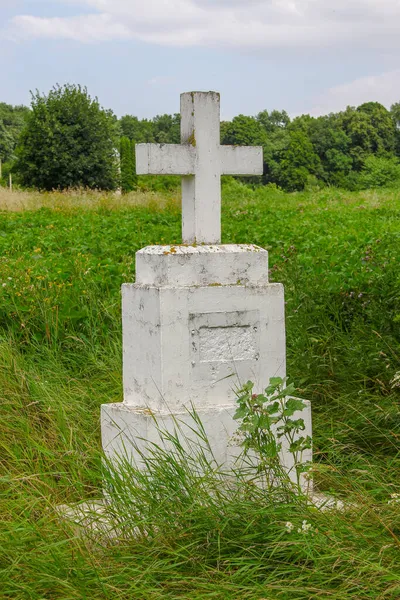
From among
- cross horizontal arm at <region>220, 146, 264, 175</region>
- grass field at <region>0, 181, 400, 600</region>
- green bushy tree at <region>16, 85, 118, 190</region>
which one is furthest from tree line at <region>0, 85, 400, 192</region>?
cross horizontal arm at <region>220, 146, 264, 175</region>

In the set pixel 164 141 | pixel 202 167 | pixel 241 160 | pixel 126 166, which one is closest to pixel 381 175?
pixel 126 166

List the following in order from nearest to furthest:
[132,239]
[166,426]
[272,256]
A: [166,426] < [272,256] < [132,239]

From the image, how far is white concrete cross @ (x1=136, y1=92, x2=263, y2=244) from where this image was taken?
3.44 m

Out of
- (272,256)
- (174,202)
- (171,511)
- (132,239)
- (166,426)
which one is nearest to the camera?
(171,511)

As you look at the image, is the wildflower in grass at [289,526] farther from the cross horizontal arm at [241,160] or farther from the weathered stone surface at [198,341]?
the cross horizontal arm at [241,160]

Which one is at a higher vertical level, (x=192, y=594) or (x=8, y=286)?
(x=8, y=286)

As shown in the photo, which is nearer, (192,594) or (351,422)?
(192,594)

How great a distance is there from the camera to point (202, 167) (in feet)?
11.6

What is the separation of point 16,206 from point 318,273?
11612 millimetres

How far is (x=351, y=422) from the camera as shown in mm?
3965

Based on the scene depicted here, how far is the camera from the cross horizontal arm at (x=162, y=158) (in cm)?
342

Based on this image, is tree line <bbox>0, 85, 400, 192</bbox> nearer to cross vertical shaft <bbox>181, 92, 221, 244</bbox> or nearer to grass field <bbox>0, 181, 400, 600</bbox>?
grass field <bbox>0, 181, 400, 600</bbox>

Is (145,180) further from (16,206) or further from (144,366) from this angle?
(144,366)

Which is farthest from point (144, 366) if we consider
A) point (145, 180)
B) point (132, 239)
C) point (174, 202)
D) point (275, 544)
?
point (145, 180)
